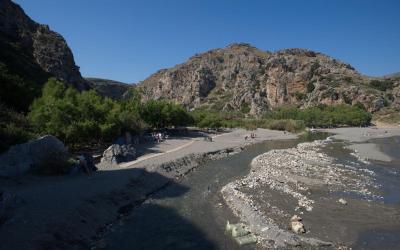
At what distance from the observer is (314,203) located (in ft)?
88.4

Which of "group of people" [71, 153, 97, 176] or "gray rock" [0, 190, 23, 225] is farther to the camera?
"group of people" [71, 153, 97, 176]

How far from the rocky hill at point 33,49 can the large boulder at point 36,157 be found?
68.2 meters

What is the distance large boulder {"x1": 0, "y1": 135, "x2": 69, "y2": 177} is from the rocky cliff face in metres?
80.3

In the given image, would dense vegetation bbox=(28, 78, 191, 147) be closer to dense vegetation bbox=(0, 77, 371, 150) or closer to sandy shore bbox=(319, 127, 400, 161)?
dense vegetation bbox=(0, 77, 371, 150)

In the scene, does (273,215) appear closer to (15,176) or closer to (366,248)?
(366,248)

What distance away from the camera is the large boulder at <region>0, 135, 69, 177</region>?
29.3 meters

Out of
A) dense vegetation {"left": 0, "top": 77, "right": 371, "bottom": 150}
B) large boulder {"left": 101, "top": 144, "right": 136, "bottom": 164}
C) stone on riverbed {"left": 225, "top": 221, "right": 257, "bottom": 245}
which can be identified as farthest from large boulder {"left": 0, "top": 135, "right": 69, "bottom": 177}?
stone on riverbed {"left": 225, "top": 221, "right": 257, "bottom": 245}

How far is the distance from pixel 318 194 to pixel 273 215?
7.67m

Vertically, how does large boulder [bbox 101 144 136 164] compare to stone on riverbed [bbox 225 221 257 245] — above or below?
above

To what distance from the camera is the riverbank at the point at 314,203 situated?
20188 millimetres

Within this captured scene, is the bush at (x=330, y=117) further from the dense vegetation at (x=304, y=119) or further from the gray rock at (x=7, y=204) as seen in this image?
the gray rock at (x=7, y=204)

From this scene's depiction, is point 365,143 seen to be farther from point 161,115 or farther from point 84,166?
point 84,166

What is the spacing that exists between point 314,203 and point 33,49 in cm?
11410

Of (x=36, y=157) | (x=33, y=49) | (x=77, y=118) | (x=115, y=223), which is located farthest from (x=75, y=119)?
(x=33, y=49)
